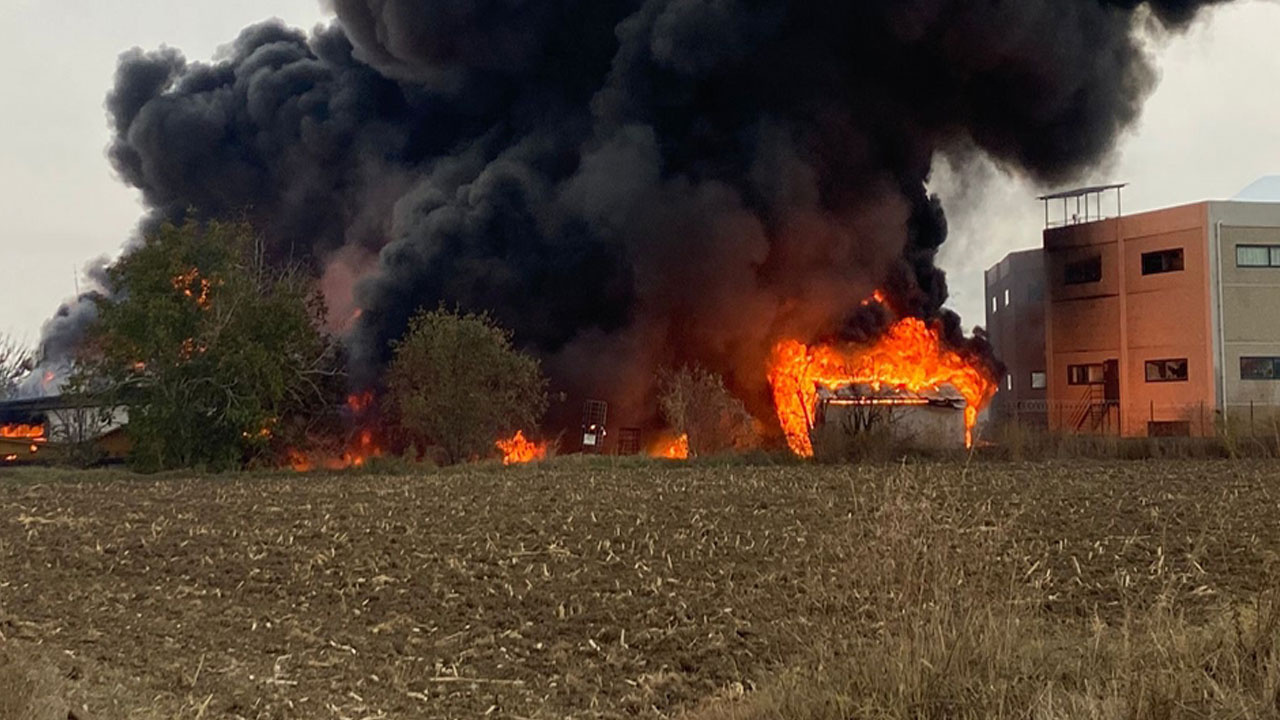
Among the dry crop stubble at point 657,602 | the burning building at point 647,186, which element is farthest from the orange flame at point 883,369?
the dry crop stubble at point 657,602

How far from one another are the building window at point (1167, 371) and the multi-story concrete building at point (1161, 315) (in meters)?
0.04

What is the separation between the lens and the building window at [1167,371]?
45375 mm

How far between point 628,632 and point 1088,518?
6986mm

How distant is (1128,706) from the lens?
19.7 feet

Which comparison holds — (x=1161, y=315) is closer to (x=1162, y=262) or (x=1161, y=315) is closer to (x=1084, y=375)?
(x=1162, y=262)

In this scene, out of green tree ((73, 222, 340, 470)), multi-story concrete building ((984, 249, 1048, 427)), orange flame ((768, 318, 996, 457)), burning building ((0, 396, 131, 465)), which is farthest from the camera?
multi-story concrete building ((984, 249, 1048, 427))

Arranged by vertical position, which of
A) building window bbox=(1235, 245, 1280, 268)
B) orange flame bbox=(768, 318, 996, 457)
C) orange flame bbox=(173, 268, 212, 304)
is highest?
building window bbox=(1235, 245, 1280, 268)

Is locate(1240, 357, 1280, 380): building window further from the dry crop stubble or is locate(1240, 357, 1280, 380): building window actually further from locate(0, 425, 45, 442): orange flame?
locate(0, 425, 45, 442): orange flame

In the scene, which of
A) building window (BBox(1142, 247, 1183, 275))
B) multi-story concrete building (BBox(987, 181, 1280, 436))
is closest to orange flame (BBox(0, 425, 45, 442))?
multi-story concrete building (BBox(987, 181, 1280, 436))

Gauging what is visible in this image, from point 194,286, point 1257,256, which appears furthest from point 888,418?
point 1257,256

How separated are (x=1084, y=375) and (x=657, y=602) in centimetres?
4231

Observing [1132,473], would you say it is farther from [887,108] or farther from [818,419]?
[887,108]

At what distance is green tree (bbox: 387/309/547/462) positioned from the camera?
30703 mm

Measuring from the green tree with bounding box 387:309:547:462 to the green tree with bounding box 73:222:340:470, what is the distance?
3610 millimetres
